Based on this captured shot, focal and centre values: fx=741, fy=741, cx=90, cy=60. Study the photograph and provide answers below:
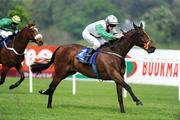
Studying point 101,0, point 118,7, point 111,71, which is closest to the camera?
point 111,71

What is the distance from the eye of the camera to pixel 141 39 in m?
15.5

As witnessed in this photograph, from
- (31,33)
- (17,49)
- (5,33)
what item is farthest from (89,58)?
(5,33)

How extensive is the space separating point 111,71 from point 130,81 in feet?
28.2

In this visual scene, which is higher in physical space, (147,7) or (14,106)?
(14,106)

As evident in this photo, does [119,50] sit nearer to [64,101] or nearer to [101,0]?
[64,101]

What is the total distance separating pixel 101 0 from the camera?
8681cm

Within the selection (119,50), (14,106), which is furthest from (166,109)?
(14,106)

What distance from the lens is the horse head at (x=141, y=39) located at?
15414 millimetres

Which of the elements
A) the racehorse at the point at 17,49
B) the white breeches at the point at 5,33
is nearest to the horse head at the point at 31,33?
the racehorse at the point at 17,49

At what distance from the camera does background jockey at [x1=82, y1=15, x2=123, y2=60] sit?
15625mm

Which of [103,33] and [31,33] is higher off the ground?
[103,33]

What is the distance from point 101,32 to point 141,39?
0.86 m

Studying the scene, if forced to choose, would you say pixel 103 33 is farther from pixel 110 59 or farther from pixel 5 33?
pixel 5 33

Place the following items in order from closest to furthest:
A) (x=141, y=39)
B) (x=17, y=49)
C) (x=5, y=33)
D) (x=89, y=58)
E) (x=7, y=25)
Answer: (x=141, y=39)
(x=89, y=58)
(x=17, y=49)
(x=5, y=33)
(x=7, y=25)
